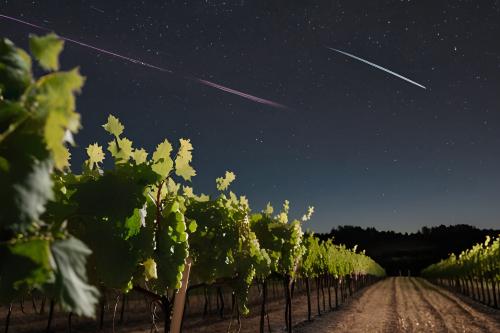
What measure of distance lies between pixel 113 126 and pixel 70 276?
9.85 ft

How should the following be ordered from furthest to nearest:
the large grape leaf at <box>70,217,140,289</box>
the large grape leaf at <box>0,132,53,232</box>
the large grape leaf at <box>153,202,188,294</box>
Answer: the large grape leaf at <box>153,202,188,294</box> < the large grape leaf at <box>70,217,140,289</box> < the large grape leaf at <box>0,132,53,232</box>

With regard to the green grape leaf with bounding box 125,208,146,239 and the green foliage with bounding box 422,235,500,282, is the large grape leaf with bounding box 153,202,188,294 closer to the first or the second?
the green grape leaf with bounding box 125,208,146,239

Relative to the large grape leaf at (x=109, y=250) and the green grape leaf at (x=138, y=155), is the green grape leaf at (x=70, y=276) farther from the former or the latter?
the green grape leaf at (x=138, y=155)

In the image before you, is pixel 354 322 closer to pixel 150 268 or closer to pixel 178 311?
pixel 178 311

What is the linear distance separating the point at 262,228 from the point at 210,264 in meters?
4.54

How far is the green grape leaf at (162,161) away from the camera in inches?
171

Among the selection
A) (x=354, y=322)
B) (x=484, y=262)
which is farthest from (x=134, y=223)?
(x=484, y=262)

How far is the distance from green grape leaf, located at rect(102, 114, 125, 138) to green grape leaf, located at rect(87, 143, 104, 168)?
0.36 meters

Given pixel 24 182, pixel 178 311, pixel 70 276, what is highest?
pixel 24 182

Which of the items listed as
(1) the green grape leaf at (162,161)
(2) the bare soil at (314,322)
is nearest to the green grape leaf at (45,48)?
(1) the green grape leaf at (162,161)

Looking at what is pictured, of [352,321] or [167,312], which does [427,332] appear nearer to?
[352,321]

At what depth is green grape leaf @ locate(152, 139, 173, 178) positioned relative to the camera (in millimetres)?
4344

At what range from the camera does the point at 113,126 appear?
433 centimetres

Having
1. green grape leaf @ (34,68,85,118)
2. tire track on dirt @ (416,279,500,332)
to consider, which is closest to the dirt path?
tire track on dirt @ (416,279,500,332)
